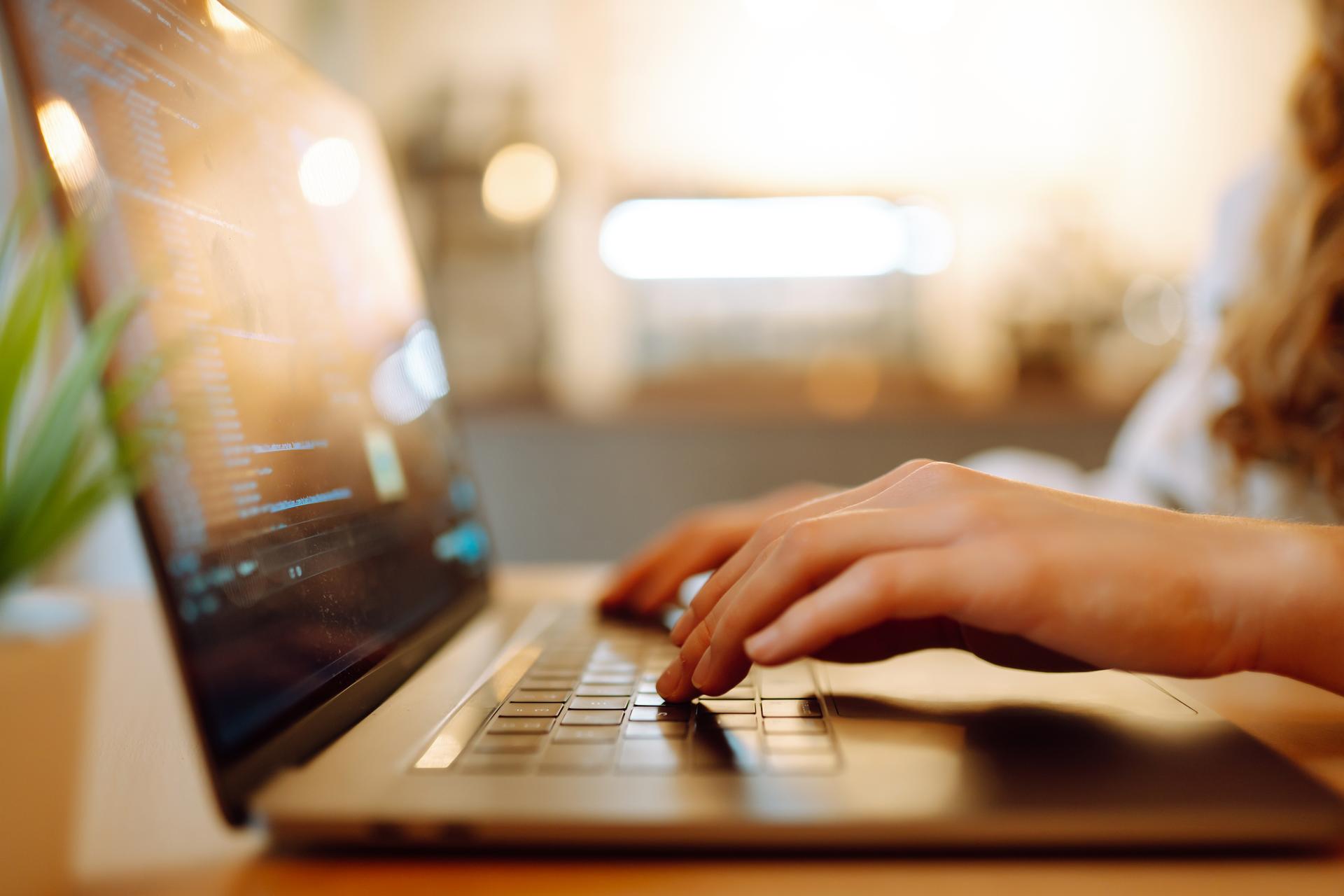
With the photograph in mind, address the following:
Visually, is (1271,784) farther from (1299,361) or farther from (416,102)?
(416,102)

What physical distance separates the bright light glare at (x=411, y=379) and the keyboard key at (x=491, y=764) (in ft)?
0.94

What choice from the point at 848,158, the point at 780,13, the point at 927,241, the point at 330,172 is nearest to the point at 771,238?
the point at 848,158

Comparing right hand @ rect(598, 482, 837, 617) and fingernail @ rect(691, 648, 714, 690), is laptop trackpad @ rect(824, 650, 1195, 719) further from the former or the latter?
right hand @ rect(598, 482, 837, 617)

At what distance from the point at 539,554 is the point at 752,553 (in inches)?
65.9

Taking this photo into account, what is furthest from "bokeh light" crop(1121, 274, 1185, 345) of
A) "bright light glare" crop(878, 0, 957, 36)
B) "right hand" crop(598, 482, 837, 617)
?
"right hand" crop(598, 482, 837, 617)

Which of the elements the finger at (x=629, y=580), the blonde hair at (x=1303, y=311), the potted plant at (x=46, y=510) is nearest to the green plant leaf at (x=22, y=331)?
the potted plant at (x=46, y=510)

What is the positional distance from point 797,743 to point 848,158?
9.16ft

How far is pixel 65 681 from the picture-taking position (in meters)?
0.32

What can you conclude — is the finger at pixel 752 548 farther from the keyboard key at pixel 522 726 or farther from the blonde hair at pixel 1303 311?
the blonde hair at pixel 1303 311

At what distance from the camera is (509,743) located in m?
0.31

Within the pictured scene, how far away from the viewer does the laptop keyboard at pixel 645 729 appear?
29cm

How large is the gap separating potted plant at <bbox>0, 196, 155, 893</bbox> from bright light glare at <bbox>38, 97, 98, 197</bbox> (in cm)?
2

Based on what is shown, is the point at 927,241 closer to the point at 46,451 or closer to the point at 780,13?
the point at 780,13

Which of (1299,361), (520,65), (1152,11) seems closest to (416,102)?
(520,65)
